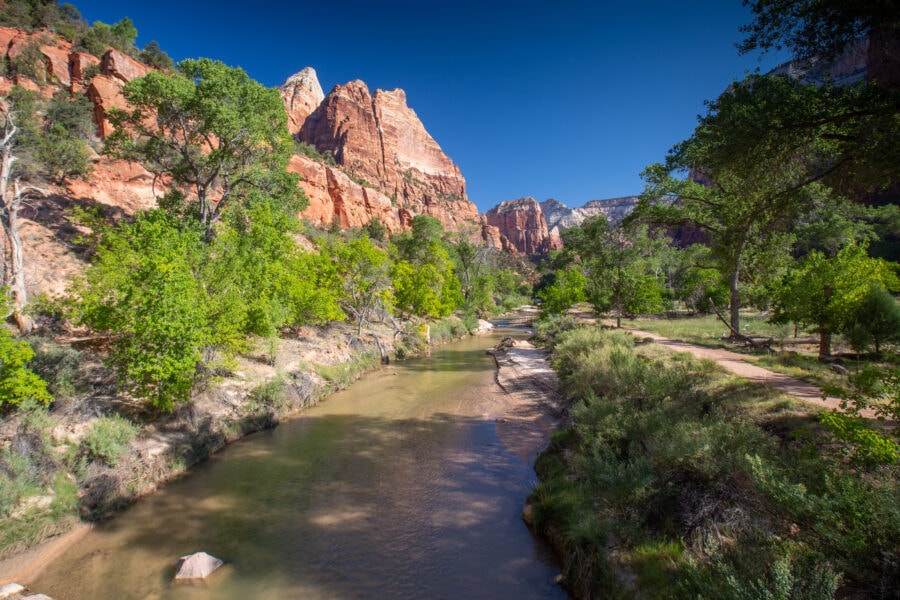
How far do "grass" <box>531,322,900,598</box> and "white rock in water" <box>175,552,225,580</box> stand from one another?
563 centimetres

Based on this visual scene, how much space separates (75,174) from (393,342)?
70.8 feet

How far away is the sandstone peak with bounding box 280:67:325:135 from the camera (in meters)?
114

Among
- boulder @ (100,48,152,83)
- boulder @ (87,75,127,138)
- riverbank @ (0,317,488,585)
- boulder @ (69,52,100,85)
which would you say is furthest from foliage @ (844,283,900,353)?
boulder @ (69,52,100,85)

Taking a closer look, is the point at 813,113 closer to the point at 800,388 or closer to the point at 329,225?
the point at 800,388

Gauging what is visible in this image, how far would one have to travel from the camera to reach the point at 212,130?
58.0 ft

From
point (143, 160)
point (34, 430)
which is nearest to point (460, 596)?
point (34, 430)

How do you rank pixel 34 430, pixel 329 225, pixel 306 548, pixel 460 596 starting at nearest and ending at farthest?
pixel 460 596, pixel 306 548, pixel 34 430, pixel 329 225

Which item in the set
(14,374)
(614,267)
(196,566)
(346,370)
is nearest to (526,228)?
(614,267)

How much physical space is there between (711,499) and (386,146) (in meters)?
123

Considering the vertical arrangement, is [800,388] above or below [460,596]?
above

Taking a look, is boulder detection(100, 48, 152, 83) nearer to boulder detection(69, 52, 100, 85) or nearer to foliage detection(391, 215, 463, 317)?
boulder detection(69, 52, 100, 85)

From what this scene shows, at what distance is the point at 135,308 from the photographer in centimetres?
906

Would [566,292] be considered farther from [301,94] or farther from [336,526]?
[301,94]

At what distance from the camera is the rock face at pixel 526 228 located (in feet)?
589
